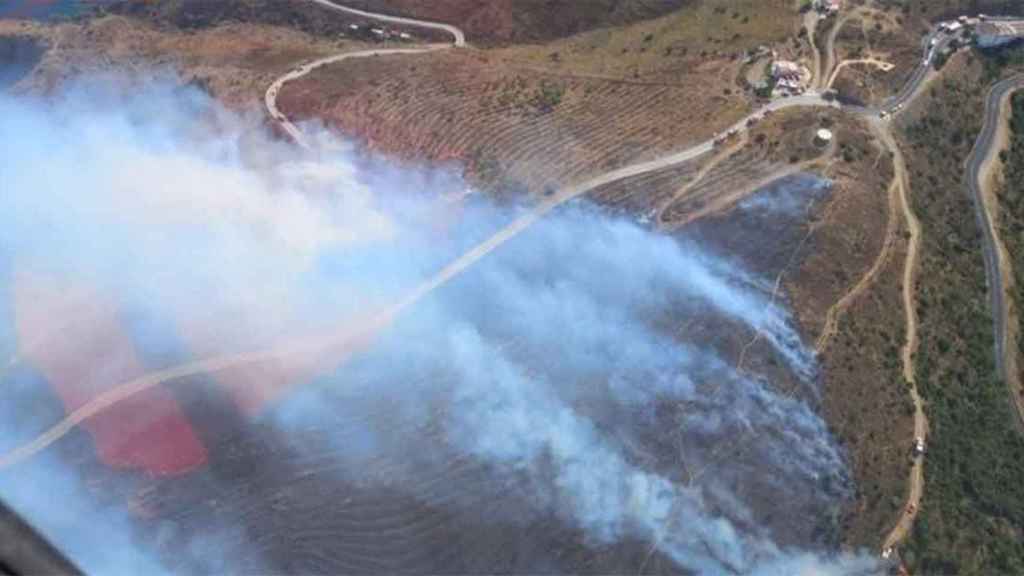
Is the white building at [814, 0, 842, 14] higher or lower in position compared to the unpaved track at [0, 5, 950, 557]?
higher

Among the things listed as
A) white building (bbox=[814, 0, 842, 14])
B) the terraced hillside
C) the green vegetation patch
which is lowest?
the green vegetation patch

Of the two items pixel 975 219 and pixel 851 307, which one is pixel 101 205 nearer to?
pixel 851 307

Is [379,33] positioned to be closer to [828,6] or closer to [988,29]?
[828,6]

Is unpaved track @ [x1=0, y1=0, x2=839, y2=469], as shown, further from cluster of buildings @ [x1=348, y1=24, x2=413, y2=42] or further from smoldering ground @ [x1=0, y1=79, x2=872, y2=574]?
cluster of buildings @ [x1=348, y1=24, x2=413, y2=42]

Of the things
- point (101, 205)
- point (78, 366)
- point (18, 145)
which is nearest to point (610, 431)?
point (78, 366)

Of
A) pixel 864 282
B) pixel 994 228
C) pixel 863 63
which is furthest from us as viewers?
pixel 863 63

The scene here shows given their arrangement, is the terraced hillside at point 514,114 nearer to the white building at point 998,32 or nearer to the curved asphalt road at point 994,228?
the curved asphalt road at point 994,228

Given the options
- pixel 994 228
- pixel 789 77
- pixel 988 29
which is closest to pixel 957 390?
pixel 994 228

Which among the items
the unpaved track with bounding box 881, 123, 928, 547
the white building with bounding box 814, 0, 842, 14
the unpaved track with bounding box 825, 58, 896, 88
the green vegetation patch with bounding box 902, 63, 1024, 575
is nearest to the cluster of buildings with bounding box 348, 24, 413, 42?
the white building with bounding box 814, 0, 842, 14
